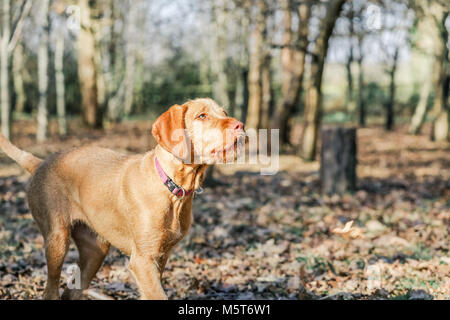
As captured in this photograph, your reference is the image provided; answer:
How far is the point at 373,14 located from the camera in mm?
10414

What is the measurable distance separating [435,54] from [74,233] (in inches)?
627

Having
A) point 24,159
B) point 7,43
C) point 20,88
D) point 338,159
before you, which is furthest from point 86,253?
point 20,88

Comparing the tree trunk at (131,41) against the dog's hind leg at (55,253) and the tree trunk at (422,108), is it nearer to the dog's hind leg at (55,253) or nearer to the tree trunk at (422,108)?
the tree trunk at (422,108)

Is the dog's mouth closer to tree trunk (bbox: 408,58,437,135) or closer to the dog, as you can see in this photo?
the dog

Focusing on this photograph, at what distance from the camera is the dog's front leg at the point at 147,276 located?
3053mm

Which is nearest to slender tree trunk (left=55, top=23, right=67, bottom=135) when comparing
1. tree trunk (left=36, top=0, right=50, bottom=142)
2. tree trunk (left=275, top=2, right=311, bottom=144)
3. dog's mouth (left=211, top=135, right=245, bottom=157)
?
tree trunk (left=36, top=0, right=50, bottom=142)

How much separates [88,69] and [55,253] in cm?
1442

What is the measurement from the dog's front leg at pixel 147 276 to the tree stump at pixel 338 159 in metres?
5.96

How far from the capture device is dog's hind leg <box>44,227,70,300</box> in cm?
365

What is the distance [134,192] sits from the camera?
3.24m

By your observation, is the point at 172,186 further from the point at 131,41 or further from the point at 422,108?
the point at 131,41

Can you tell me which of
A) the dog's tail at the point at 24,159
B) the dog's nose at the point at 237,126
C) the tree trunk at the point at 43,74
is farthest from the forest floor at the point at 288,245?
the tree trunk at the point at 43,74
